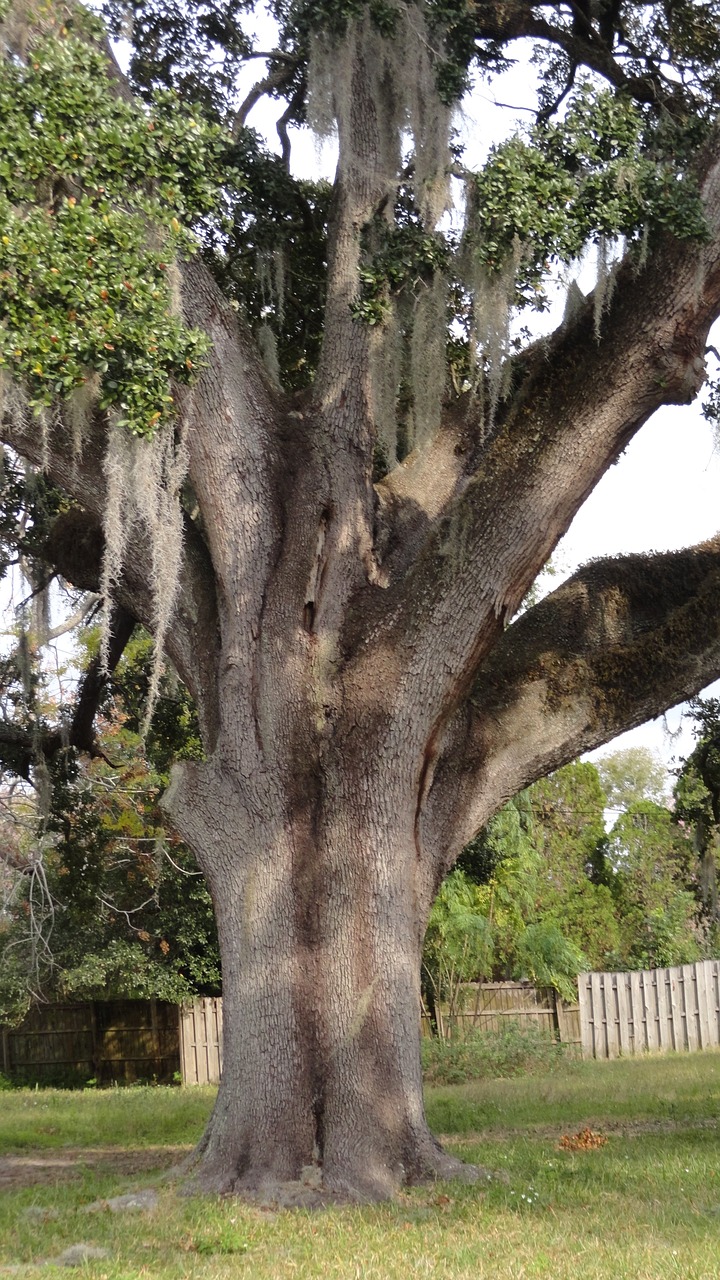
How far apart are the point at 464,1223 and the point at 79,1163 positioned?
4.47 metres

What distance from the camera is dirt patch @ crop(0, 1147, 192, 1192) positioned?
836 cm

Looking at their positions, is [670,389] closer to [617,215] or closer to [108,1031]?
[617,215]

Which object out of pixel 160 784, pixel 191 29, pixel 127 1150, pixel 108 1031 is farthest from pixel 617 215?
pixel 108 1031

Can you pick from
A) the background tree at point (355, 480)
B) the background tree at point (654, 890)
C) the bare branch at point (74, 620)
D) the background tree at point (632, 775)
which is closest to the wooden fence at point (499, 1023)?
the background tree at point (654, 890)

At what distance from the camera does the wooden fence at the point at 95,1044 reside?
17734mm

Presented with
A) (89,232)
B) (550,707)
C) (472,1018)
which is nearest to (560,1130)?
(550,707)

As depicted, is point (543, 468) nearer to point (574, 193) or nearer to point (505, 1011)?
point (574, 193)

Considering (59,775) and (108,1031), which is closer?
(59,775)

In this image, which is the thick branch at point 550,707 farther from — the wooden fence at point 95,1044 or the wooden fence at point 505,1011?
the wooden fence at point 95,1044

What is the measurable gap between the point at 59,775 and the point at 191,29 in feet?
21.6

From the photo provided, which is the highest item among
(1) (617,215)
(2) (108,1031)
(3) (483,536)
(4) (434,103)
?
(4) (434,103)

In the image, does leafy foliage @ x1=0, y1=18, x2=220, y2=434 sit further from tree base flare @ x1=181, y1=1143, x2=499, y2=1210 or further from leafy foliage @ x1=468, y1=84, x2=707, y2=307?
tree base flare @ x1=181, y1=1143, x2=499, y2=1210

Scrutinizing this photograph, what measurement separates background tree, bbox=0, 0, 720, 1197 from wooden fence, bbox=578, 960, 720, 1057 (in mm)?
11206

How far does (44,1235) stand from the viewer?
593 centimetres
